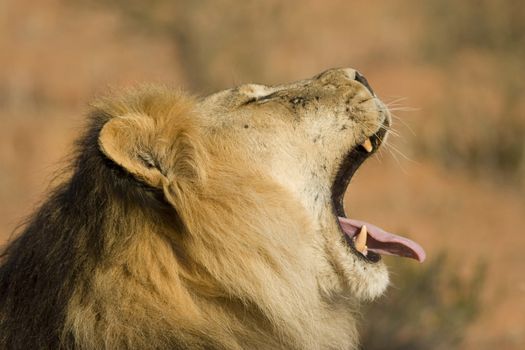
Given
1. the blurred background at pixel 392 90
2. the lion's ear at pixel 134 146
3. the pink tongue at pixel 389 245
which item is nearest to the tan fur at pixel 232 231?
the lion's ear at pixel 134 146

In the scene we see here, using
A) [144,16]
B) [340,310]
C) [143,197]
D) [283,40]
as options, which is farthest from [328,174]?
[144,16]

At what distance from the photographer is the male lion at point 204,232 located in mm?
3496

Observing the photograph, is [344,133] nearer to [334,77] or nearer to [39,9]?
[334,77]

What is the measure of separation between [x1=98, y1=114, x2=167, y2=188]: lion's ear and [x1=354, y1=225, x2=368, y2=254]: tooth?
90cm

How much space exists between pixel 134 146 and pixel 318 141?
0.82 metres

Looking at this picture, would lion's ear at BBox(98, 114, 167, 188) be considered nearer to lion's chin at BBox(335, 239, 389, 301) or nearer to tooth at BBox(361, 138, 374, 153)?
lion's chin at BBox(335, 239, 389, 301)

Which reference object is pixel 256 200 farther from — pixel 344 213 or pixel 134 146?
pixel 344 213

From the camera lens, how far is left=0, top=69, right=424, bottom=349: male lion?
350cm

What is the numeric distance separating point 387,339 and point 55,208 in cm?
363

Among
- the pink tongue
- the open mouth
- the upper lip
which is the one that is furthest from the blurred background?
the upper lip

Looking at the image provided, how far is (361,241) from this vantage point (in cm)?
417

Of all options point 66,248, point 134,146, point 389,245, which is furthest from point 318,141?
point 66,248

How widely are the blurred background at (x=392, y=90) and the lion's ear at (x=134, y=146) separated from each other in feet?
11.9

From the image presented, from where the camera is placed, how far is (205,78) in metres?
12.0
